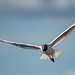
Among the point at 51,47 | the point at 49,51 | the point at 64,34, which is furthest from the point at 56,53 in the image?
the point at 64,34

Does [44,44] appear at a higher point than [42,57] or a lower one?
higher

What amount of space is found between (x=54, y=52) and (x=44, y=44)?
172cm

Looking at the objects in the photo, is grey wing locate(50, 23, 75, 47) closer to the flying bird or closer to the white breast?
the flying bird

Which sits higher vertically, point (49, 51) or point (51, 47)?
point (51, 47)

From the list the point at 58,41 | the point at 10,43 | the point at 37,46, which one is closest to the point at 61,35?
the point at 58,41

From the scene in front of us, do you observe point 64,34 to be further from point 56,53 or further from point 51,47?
point 51,47

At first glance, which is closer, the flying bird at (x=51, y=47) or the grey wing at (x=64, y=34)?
the flying bird at (x=51, y=47)

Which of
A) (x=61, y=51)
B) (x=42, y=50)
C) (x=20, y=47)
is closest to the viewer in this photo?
(x=42, y=50)

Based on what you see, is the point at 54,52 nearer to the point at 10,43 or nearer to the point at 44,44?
the point at 44,44

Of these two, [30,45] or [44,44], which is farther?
[30,45]

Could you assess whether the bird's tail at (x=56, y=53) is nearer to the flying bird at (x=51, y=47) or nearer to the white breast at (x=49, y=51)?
the flying bird at (x=51, y=47)

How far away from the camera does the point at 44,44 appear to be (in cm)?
3462

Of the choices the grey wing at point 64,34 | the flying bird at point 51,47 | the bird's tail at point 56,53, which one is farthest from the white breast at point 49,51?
the grey wing at point 64,34

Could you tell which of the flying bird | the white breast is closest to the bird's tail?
the flying bird
